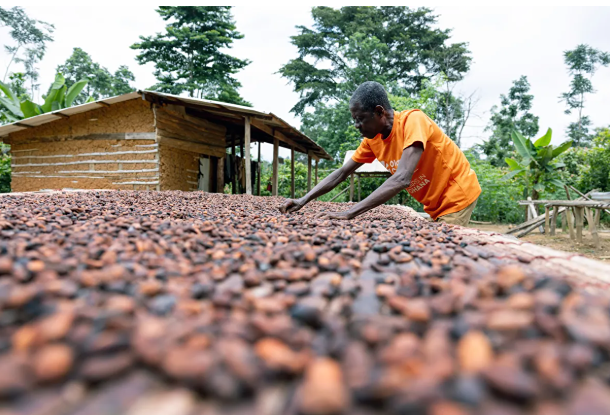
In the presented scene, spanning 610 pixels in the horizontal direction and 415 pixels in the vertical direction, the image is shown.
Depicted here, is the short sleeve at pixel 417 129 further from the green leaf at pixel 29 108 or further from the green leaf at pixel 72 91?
the green leaf at pixel 29 108

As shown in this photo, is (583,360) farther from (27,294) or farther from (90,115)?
(90,115)

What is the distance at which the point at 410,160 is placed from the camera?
2.20m

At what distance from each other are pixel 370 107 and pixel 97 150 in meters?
7.50

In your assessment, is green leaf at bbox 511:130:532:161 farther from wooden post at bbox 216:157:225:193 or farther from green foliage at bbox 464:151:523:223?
wooden post at bbox 216:157:225:193

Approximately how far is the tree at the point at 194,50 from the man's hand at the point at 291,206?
51.5ft

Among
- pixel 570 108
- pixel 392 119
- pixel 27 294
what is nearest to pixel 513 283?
pixel 27 294

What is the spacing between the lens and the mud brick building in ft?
23.6

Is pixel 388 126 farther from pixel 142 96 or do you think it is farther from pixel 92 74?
pixel 92 74

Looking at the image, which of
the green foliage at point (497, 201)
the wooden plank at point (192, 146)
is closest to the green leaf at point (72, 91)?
the wooden plank at point (192, 146)

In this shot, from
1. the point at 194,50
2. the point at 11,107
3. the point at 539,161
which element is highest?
the point at 194,50

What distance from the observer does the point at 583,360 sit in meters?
0.51

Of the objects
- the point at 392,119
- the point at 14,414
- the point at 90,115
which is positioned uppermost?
the point at 90,115

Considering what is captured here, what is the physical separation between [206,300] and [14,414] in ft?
1.23

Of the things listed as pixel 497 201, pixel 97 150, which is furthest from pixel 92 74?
pixel 497 201
